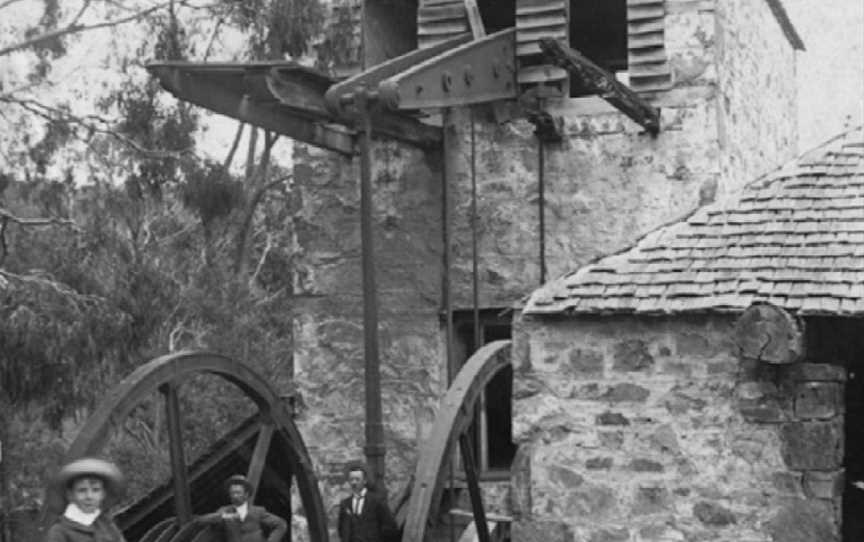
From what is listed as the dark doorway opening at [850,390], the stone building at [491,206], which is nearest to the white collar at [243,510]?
the stone building at [491,206]

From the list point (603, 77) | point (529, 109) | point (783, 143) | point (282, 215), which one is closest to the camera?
point (603, 77)

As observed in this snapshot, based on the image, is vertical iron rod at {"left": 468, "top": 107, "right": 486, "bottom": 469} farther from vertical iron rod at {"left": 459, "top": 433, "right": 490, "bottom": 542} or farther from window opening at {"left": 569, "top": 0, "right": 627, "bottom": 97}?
window opening at {"left": 569, "top": 0, "right": 627, "bottom": 97}

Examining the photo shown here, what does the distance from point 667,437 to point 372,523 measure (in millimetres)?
2248

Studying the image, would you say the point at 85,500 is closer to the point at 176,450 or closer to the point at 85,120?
the point at 176,450

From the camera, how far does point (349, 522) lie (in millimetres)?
9969

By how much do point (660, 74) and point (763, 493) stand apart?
14.4 ft

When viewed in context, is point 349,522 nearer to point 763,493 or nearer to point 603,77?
point 763,493

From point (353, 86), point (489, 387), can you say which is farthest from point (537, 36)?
point (489, 387)

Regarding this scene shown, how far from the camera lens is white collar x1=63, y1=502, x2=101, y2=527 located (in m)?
6.58

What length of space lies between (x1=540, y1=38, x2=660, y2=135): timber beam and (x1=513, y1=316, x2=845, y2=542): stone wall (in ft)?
9.12

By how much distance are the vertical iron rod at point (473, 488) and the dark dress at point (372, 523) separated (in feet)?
1.80

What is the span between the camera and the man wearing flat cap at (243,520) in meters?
9.95

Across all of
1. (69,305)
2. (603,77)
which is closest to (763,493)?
(603,77)

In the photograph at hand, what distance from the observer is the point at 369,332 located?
9805 millimetres
